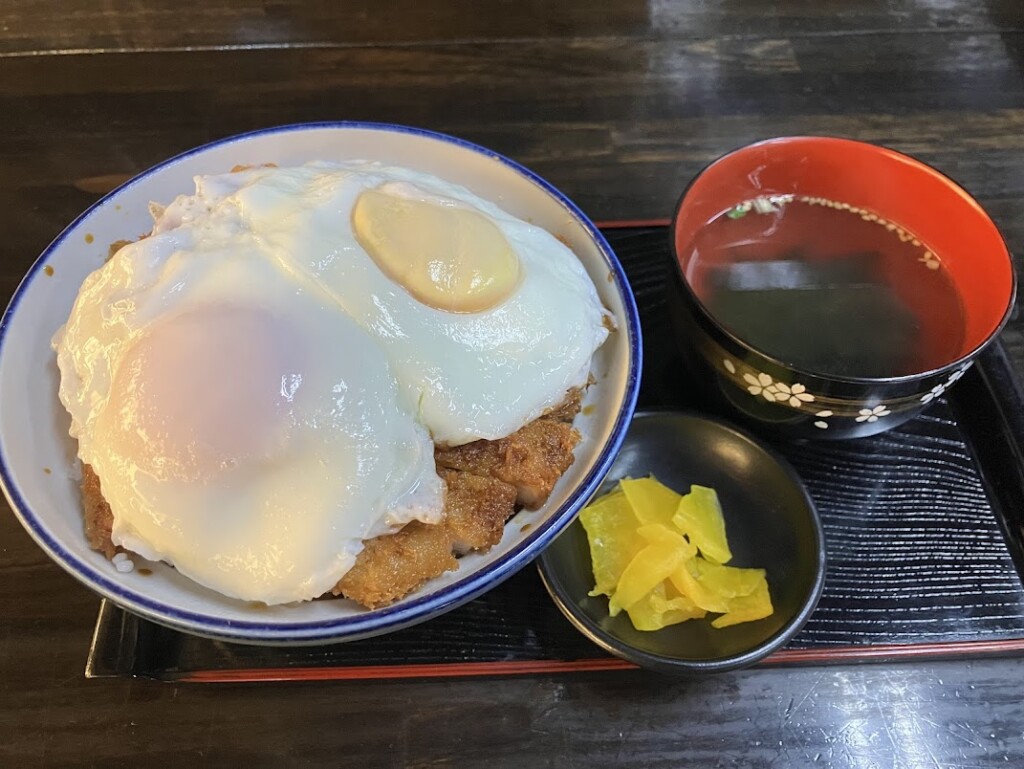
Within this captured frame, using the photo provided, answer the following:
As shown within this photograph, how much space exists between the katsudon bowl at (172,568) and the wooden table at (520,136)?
29cm

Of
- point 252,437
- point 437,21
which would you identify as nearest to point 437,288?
point 252,437

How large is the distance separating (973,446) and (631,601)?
3.34 feet

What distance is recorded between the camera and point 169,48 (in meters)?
2.79

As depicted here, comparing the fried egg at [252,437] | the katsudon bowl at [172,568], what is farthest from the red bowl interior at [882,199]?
the fried egg at [252,437]

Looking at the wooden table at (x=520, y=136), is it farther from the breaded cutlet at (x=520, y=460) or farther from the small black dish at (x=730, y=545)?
the breaded cutlet at (x=520, y=460)

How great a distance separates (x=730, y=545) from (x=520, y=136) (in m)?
1.58

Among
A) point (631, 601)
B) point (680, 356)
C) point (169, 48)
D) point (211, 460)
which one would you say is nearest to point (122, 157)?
point (169, 48)

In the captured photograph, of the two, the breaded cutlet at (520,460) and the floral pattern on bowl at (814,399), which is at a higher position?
the breaded cutlet at (520,460)

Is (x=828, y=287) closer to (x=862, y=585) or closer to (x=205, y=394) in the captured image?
(x=862, y=585)

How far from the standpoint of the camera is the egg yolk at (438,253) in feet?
4.70

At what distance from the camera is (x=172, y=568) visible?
4.50 ft

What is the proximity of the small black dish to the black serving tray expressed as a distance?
0.08 metres

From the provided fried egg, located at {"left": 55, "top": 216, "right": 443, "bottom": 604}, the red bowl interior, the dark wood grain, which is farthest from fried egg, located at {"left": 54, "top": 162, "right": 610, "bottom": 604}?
the dark wood grain

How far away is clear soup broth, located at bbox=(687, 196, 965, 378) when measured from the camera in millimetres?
1747
